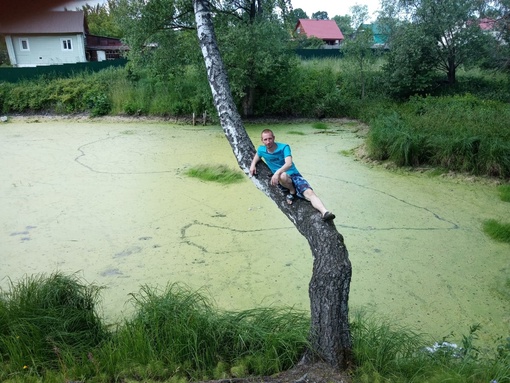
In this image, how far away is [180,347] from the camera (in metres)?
2.18

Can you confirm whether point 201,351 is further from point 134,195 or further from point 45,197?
point 45,197

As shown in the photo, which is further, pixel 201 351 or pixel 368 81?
pixel 368 81

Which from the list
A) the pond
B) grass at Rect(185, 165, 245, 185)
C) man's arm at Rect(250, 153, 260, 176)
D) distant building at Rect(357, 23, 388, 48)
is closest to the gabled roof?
man's arm at Rect(250, 153, 260, 176)

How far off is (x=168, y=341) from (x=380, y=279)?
5.35 feet

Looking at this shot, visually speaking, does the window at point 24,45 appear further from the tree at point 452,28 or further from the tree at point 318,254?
the tree at point 452,28

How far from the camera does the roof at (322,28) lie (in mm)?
25531

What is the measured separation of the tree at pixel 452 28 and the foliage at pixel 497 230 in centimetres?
675

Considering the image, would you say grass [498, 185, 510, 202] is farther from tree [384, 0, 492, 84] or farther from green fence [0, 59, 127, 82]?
green fence [0, 59, 127, 82]

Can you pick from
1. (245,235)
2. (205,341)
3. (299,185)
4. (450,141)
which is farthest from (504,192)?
(205,341)

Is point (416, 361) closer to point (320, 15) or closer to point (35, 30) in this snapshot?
point (35, 30)

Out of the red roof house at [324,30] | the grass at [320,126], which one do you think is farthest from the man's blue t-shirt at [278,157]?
the red roof house at [324,30]

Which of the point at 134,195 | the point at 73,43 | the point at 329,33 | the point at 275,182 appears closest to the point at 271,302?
the point at 275,182

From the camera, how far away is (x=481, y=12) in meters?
9.84

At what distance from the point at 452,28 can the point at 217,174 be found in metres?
7.34
